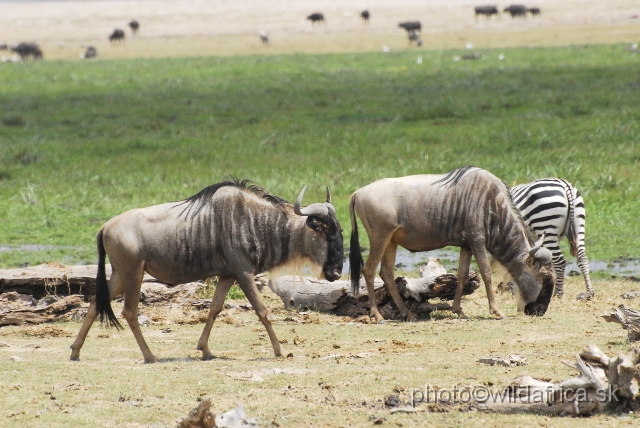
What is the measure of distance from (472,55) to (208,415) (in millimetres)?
32303

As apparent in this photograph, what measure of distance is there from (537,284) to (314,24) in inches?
2571

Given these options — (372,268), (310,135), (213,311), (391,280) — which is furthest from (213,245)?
(310,135)

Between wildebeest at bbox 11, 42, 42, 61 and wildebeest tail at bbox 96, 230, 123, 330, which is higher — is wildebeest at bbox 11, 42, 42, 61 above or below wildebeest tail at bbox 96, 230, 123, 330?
above

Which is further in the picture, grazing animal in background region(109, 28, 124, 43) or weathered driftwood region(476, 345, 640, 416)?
grazing animal in background region(109, 28, 124, 43)

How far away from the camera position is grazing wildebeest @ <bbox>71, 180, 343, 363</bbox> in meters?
8.46

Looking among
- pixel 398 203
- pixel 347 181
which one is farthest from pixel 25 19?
pixel 398 203

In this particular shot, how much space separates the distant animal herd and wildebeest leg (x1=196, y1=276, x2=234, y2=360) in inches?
1691

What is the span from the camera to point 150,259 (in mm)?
8508

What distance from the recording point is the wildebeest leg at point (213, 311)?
848 centimetres

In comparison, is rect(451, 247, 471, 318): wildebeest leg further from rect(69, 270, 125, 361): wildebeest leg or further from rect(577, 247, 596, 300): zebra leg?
rect(69, 270, 125, 361): wildebeest leg

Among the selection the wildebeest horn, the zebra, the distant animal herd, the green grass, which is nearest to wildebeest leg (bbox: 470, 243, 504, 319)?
the zebra

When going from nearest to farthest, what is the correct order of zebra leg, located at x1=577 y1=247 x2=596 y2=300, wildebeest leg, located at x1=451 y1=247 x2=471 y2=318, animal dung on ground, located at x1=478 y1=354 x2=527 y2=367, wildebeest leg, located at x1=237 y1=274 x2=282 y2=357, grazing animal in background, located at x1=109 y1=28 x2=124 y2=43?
animal dung on ground, located at x1=478 y1=354 x2=527 y2=367 < wildebeest leg, located at x1=237 y1=274 x2=282 y2=357 < wildebeest leg, located at x1=451 y1=247 x2=471 y2=318 < zebra leg, located at x1=577 y1=247 x2=596 y2=300 < grazing animal in background, located at x1=109 y1=28 x2=124 y2=43

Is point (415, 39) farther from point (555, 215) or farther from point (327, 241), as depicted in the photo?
point (327, 241)

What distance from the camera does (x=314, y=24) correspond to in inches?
2899
